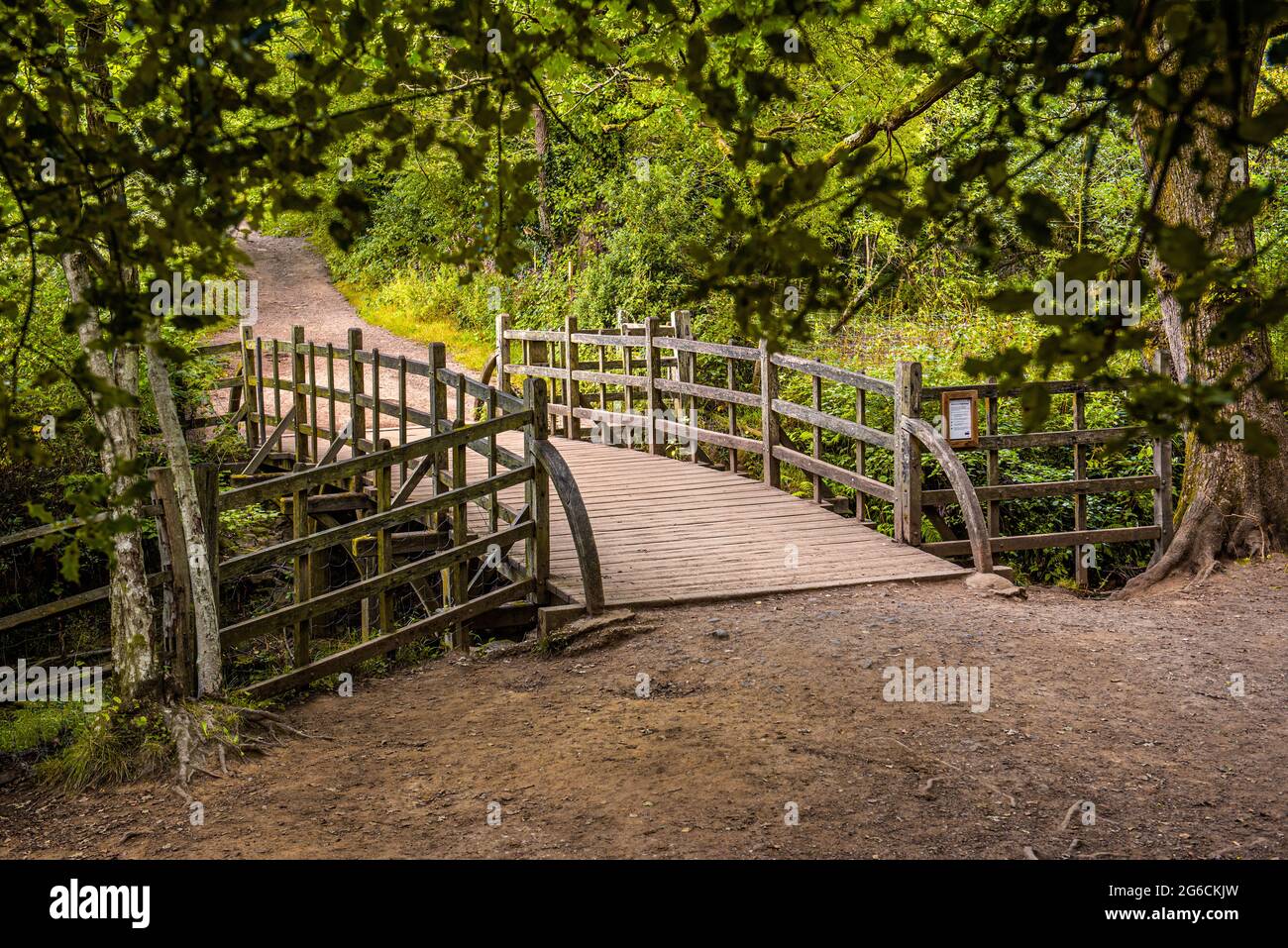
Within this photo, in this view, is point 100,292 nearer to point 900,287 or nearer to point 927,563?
point 927,563

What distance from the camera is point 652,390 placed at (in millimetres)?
14141

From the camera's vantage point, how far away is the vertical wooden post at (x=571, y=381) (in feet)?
51.6

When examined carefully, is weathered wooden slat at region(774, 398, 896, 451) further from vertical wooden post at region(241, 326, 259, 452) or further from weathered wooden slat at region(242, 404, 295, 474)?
vertical wooden post at region(241, 326, 259, 452)

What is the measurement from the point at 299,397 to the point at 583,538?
26.8 feet

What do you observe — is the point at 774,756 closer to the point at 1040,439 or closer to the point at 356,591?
the point at 356,591

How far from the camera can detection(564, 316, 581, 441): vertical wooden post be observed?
1573cm

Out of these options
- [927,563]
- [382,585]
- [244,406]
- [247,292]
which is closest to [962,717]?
[927,563]

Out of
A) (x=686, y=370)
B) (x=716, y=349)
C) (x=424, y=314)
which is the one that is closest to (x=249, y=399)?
(x=686, y=370)

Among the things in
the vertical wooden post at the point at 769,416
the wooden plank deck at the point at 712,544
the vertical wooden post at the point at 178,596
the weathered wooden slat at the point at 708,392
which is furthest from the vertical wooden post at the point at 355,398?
the vertical wooden post at the point at 178,596

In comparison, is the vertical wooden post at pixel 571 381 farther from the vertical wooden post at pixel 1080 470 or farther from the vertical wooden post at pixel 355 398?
the vertical wooden post at pixel 1080 470

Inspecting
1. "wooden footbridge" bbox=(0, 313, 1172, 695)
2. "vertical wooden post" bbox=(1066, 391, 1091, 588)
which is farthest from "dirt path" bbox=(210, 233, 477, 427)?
"vertical wooden post" bbox=(1066, 391, 1091, 588)

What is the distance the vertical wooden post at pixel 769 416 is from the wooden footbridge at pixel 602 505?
0.9 inches

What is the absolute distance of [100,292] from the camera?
2.62 meters
